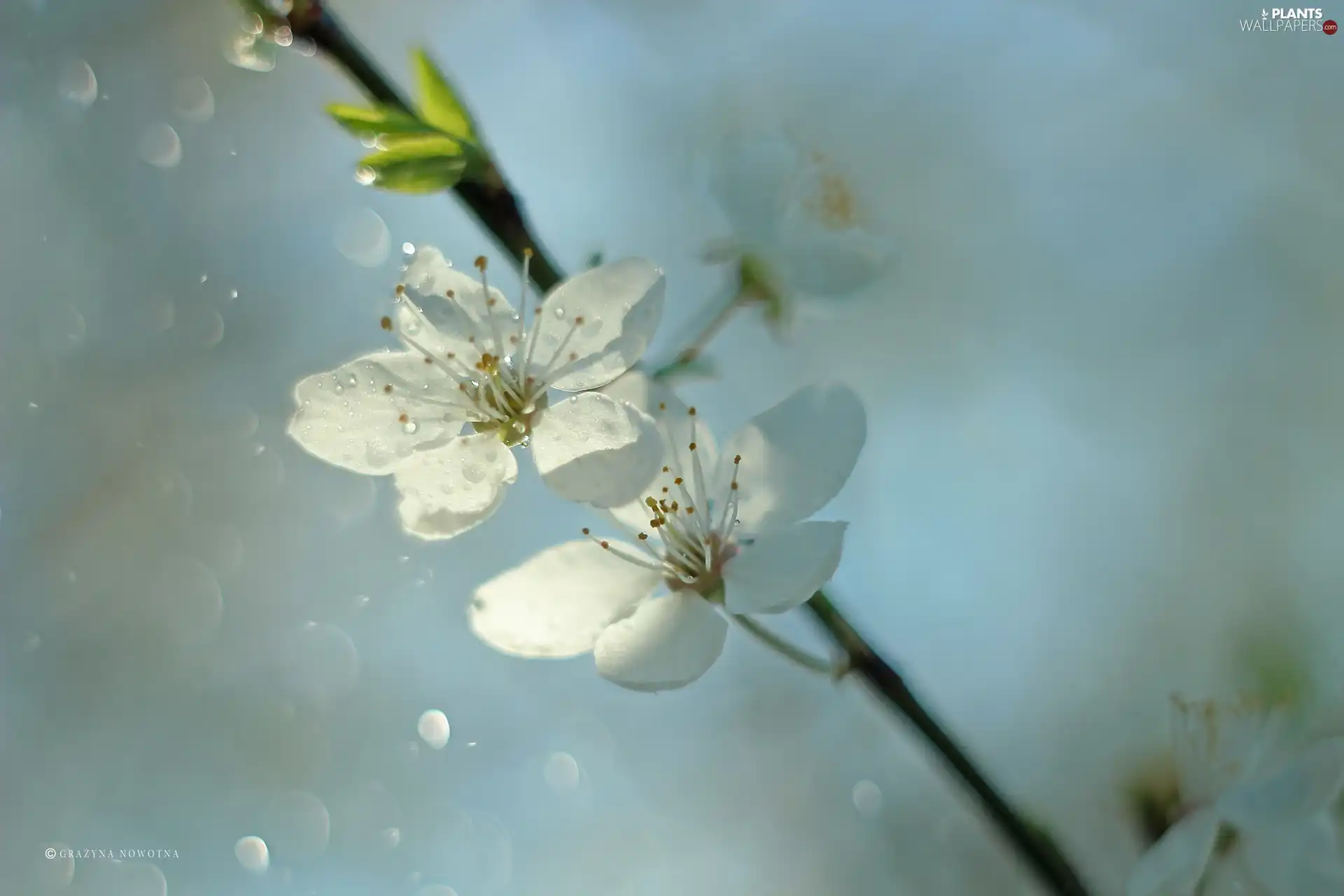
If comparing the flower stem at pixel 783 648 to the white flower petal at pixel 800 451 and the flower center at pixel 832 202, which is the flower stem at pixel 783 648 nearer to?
the white flower petal at pixel 800 451

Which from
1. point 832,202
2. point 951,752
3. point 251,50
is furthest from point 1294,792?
point 251,50

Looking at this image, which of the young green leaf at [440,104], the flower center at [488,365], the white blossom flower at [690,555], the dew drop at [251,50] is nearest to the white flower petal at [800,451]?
the white blossom flower at [690,555]

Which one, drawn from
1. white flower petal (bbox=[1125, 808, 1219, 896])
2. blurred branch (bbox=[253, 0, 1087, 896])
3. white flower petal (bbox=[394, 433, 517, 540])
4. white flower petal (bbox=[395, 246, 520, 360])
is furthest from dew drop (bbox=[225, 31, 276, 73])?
white flower petal (bbox=[1125, 808, 1219, 896])

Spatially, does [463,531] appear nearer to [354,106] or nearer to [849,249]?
[354,106]

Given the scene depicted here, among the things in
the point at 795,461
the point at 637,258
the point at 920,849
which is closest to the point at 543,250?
the point at 637,258

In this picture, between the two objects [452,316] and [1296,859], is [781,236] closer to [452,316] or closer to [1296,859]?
[452,316]
